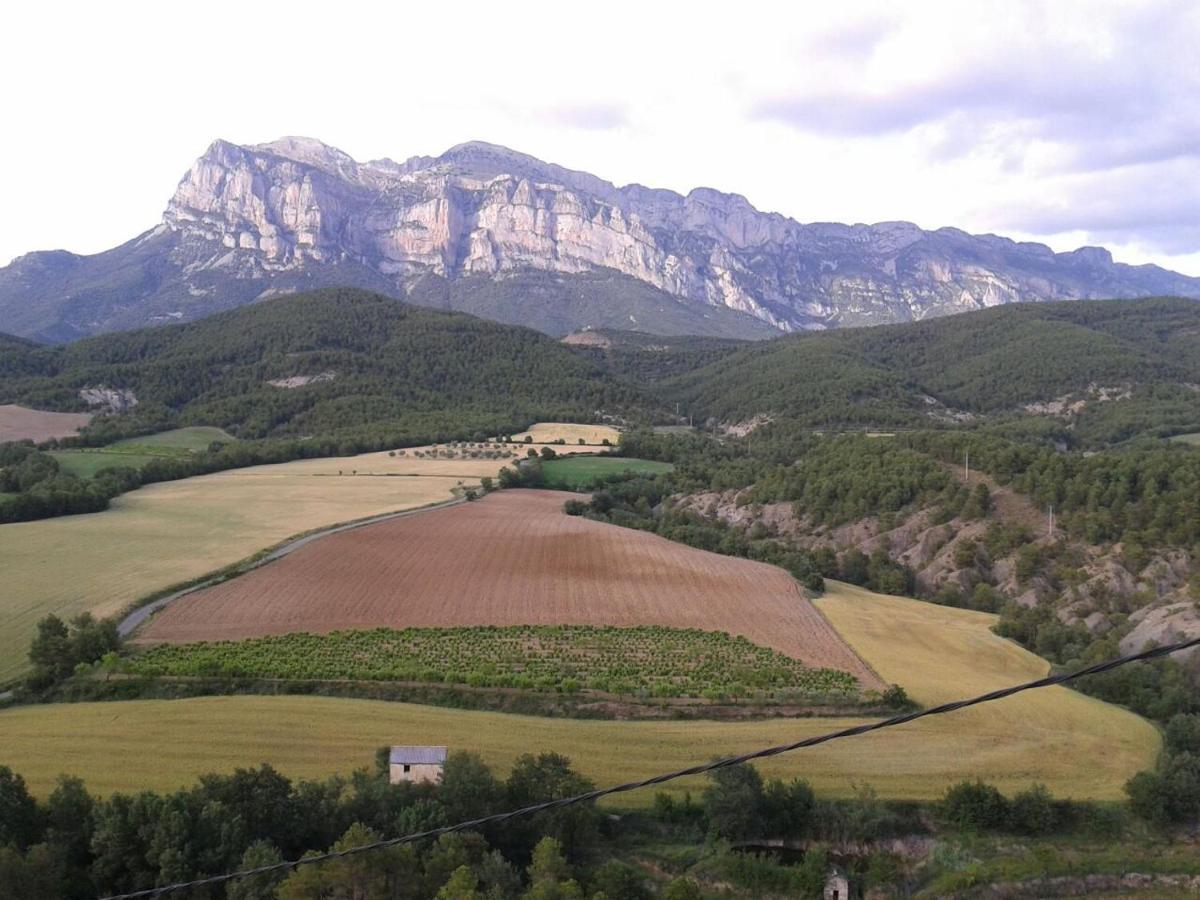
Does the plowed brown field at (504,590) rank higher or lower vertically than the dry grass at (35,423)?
lower

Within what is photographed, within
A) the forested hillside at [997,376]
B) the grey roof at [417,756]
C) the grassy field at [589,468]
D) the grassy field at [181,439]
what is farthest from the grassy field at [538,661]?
the forested hillside at [997,376]

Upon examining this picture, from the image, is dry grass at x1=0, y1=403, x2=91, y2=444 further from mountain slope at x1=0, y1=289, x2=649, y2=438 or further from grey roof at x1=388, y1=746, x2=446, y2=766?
grey roof at x1=388, y1=746, x2=446, y2=766

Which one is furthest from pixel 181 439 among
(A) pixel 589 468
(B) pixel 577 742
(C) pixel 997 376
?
(C) pixel 997 376

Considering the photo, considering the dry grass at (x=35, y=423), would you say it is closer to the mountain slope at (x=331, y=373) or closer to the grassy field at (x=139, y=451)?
the mountain slope at (x=331, y=373)

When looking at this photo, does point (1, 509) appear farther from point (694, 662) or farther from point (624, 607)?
point (694, 662)

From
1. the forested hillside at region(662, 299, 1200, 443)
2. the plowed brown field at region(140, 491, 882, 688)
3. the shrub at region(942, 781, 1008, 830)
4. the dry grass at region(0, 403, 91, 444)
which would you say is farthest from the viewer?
the forested hillside at region(662, 299, 1200, 443)

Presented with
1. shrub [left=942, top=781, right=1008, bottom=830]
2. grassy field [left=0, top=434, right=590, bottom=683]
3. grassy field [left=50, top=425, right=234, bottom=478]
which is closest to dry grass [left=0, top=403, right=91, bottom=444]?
grassy field [left=50, top=425, right=234, bottom=478]

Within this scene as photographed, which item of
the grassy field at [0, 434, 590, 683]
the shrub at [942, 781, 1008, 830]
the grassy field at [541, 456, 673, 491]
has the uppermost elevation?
the grassy field at [541, 456, 673, 491]
